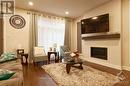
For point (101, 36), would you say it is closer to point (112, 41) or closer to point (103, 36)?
point (103, 36)

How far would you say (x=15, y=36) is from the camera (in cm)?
501

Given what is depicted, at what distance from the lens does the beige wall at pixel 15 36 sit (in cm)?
480

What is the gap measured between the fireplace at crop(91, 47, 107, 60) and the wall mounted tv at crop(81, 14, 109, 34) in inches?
32.6

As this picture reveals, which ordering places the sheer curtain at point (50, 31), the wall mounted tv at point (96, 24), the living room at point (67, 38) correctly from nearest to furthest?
1. the living room at point (67, 38)
2. the wall mounted tv at point (96, 24)
3. the sheer curtain at point (50, 31)

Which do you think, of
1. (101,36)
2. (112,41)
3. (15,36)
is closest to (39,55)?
(15,36)

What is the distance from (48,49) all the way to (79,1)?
3062 millimetres

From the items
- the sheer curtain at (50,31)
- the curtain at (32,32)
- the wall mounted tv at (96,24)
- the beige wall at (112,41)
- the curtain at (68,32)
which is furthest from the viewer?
the curtain at (68,32)

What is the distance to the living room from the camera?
3.18m

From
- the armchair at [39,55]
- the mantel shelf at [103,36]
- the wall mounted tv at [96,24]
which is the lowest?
the armchair at [39,55]

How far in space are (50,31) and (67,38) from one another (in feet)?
4.04

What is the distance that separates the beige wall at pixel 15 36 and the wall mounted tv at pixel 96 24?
2.94 metres

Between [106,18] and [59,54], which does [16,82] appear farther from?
[59,54]

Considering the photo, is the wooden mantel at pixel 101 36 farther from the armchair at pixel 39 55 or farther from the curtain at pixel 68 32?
the armchair at pixel 39 55

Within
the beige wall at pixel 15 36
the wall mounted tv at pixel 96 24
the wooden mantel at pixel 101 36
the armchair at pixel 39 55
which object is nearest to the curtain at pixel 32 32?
the beige wall at pixel 15 36
